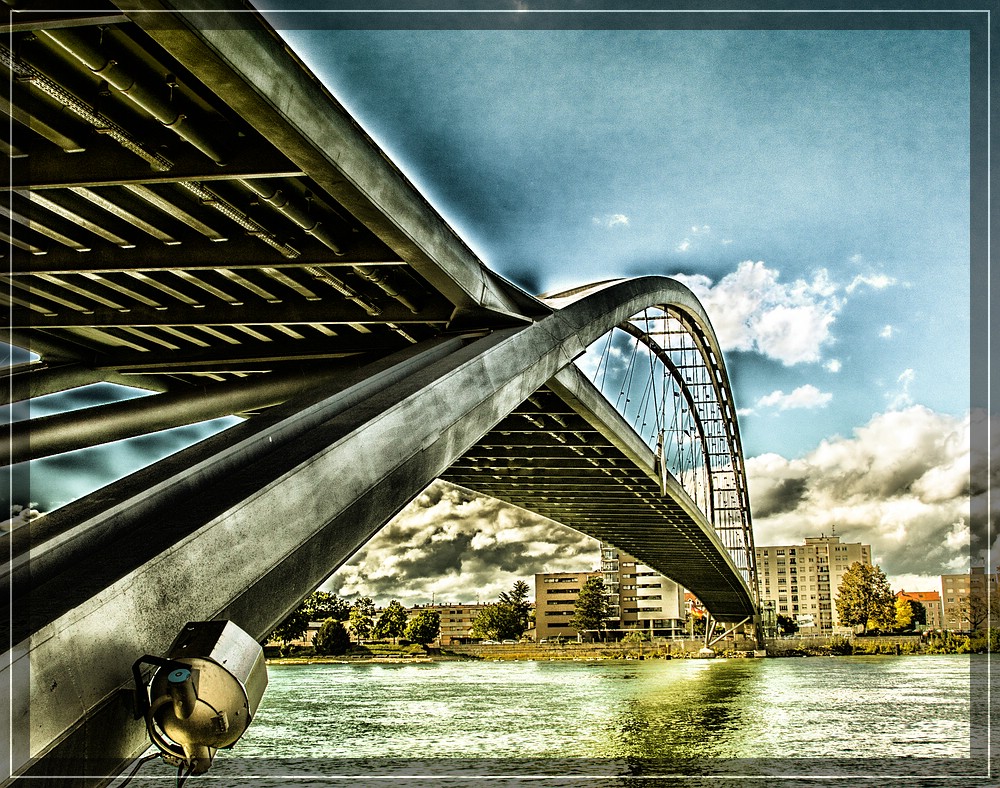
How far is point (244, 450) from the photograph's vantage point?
6.28m

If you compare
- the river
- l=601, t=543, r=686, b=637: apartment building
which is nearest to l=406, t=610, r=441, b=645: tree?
l=601, t=543, r=686, b=637: apartment building

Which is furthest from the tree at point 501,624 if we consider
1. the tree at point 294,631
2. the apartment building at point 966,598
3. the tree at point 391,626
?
the apartment building at point 966,598

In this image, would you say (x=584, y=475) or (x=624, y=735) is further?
(x=584, y=475)

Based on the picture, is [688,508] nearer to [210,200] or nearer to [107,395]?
[107,395]

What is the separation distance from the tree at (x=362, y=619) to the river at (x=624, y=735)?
3098 inches

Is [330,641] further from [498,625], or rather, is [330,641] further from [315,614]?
[498,625]

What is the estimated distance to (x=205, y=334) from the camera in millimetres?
11422

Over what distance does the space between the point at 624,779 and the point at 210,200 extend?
12.6 metres

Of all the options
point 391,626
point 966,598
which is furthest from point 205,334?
point 966,598

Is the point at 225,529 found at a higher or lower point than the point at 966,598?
higher

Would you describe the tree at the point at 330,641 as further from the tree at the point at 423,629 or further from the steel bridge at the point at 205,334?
the steel bridge at the point at 205,334

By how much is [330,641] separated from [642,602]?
40.3 meters

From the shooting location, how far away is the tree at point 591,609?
380 feet

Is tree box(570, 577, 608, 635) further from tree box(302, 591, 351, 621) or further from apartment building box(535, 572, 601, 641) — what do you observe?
tree box(302, 591, 351, 621)
